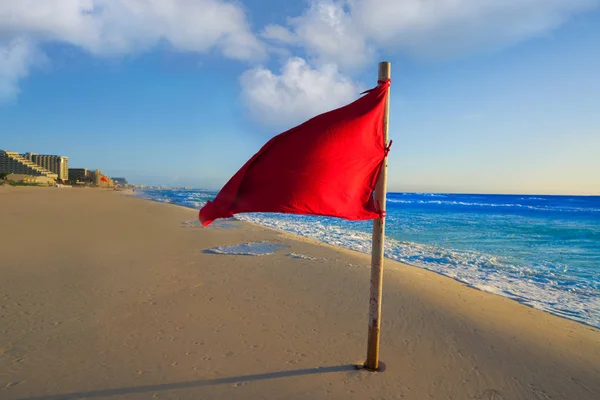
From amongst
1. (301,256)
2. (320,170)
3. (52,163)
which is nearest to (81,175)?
(52,163)

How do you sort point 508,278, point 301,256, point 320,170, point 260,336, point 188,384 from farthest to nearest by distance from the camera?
point 301,256
point 508,278
point 260,336
point 188,384
point 320,170

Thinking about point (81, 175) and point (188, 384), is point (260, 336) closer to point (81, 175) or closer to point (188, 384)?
point (188, 384)

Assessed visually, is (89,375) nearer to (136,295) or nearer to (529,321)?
(136,295)

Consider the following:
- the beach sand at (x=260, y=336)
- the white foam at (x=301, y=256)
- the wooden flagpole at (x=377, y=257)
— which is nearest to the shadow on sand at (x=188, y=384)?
the beach sand at (x=260, y=336)

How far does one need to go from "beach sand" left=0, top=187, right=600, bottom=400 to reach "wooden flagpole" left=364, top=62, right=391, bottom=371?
0.27m

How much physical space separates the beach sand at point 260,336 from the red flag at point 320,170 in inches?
81.6

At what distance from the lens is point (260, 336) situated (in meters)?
5.18

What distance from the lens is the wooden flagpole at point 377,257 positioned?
3.83m

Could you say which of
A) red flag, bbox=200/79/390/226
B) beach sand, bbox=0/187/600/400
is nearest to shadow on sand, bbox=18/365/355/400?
beach sand, bbox=0/187/600/400

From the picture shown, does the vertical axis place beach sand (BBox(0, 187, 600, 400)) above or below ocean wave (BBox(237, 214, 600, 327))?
above

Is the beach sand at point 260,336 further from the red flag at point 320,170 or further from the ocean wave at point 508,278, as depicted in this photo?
the red flag at point 320,170

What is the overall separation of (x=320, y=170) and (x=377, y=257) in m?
1.26

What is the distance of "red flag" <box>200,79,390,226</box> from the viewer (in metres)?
3.51

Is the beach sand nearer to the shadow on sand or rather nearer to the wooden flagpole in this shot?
the shadow on sand
